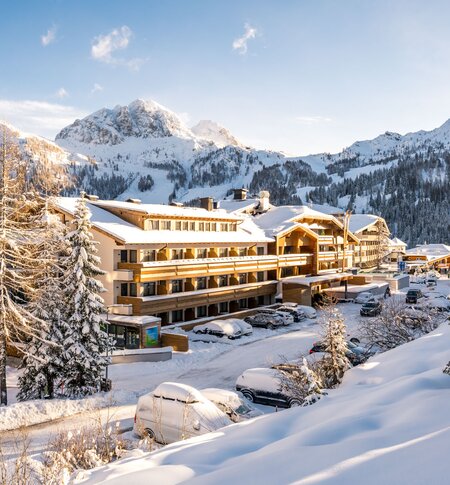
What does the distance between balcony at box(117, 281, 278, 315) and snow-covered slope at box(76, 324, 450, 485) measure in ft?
85.7

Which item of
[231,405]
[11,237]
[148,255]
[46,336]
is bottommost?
[231,405]

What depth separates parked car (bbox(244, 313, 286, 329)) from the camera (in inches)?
1654

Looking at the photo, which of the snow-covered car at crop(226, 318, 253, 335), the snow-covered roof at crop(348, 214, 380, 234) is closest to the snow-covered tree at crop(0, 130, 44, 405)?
the snow-covered car at crop(226, 318, 253, 335)

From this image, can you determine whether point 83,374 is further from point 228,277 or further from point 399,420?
point 228,277

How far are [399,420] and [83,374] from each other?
1994 centimetres

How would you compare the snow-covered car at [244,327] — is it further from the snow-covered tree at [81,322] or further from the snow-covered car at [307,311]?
the snow-covered tree at [81,322]

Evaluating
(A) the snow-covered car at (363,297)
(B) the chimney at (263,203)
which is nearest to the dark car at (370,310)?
(A) the snow-covered car at (363,297)

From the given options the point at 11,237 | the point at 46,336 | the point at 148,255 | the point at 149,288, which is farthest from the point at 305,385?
the point at 148,255

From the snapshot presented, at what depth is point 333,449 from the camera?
6.63 m

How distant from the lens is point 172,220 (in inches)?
1672

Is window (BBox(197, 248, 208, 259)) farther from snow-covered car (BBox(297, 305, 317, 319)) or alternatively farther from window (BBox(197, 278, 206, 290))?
snow-covered car (BBox(297, 305, 317, 319))

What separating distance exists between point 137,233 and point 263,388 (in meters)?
19.6

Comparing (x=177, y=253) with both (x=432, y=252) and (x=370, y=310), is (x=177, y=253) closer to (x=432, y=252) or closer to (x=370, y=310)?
(x=370, y=310)

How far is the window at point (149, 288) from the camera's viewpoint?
37938mm
